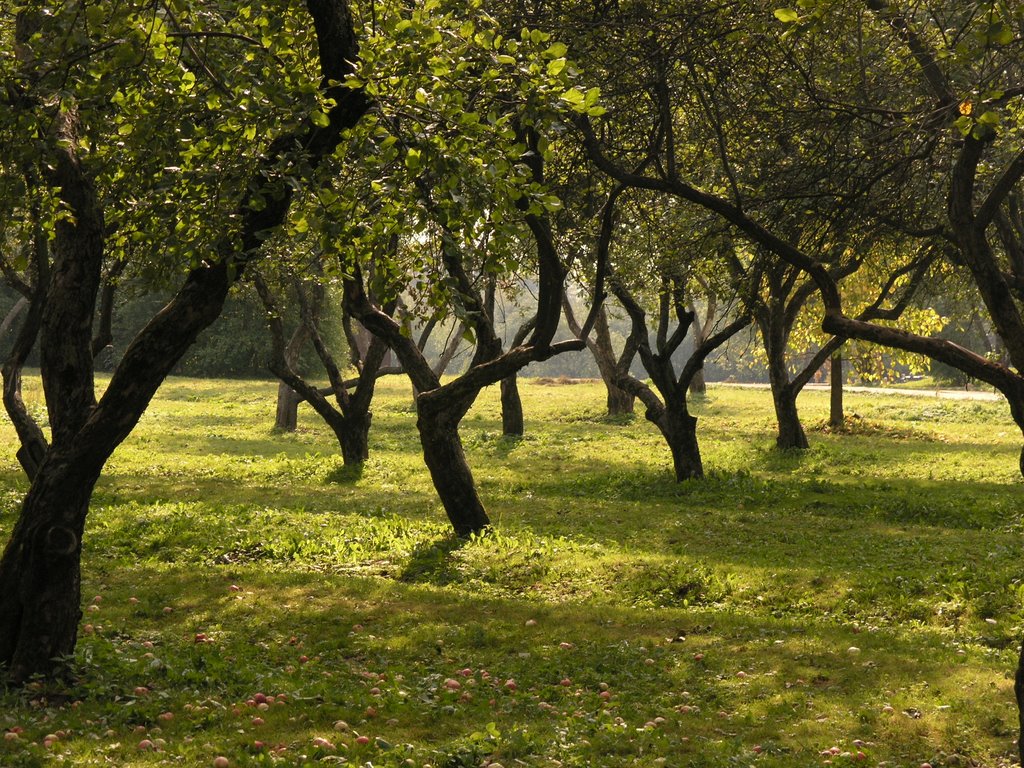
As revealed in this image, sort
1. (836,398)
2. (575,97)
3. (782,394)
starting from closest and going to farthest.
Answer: (575,97) < (782,394) < (836,398)

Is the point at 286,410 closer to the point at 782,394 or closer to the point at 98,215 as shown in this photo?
the point at 782,394

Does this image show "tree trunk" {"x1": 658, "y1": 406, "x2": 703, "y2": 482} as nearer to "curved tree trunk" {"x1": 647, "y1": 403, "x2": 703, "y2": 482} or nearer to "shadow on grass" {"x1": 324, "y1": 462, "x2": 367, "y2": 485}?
"curved tree trunk" {"x1": 647, "y1": 403, "x2": 703, "y2": 482}

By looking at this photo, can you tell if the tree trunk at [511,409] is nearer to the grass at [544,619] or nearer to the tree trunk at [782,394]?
the grass at [544,619]

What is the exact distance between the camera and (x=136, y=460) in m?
25.8

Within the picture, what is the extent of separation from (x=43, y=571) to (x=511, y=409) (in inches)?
943

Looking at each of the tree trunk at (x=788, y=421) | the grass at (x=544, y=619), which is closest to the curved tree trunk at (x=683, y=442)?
the grass at (x=544, y=619)

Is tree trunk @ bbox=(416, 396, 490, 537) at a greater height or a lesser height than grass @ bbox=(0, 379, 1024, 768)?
greater

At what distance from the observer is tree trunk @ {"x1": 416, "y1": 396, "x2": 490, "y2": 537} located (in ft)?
52.9

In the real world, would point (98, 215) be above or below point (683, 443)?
above

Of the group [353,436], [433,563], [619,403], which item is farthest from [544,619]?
[619,403]

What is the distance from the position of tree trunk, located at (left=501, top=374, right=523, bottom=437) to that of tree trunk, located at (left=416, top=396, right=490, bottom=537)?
15.2 m

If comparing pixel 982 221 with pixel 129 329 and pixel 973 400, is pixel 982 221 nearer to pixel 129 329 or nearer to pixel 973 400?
pixel 973 400

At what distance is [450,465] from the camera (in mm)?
16344

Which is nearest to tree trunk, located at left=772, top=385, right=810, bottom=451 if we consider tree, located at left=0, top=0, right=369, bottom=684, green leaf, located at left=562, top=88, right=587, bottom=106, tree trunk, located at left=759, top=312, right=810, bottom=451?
tree trunk, located at left=759, top=312, right=810, bottom=451
